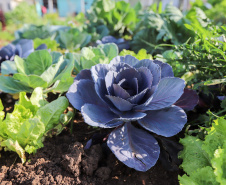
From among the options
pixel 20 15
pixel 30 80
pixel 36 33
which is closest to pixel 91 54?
pixel 30 80

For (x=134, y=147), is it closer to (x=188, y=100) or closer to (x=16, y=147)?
(x=188, y=100)

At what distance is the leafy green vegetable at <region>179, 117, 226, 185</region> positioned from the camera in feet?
2.33

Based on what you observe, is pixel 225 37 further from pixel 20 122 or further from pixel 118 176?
pixel 20 122

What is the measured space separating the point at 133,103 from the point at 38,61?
0.68 meters

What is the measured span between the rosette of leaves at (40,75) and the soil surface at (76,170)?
0.35m

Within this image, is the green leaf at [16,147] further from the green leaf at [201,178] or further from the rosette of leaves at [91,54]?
the green leaf at [201,178]

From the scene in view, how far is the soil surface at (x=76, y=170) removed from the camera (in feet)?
2.91

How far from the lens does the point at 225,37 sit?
46.2 inches

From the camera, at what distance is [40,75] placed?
1283 millimetres

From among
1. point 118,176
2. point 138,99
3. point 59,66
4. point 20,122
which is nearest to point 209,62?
point 138,99

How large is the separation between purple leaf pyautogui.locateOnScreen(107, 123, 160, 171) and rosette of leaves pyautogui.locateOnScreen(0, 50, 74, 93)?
46 cm

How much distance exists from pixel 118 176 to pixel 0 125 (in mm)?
576

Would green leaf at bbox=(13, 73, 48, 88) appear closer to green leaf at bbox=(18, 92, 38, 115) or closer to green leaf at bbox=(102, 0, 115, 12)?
green leaf at bbox=(18, 92, 38, 115)

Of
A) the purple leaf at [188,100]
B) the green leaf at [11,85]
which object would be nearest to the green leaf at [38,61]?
the green leaf at [11,85]
